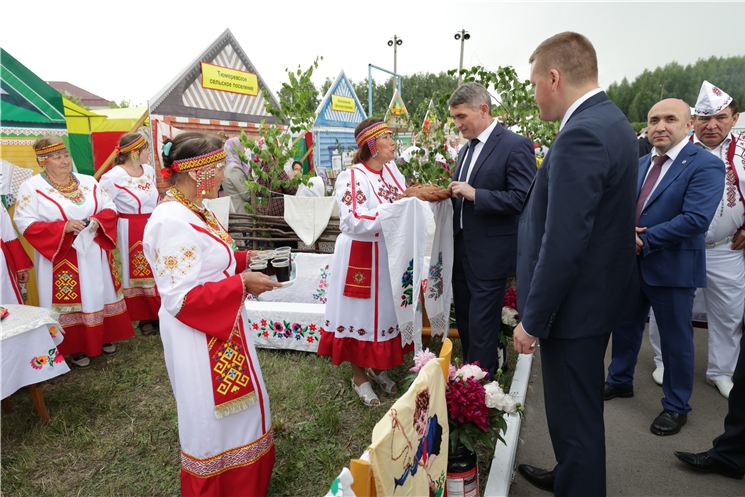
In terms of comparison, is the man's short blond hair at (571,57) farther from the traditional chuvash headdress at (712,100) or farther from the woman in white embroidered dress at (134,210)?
the woman in white embroidered dress at (134,210)

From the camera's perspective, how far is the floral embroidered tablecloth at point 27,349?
2986mm

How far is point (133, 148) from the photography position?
4.65 meters

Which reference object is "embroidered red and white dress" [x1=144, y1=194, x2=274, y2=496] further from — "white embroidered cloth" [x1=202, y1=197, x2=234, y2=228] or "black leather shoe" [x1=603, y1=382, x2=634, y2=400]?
"white embroidered cloth" [x1=202, y1=197, x2=234, y2=228]

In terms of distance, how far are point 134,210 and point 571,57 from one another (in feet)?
14.4

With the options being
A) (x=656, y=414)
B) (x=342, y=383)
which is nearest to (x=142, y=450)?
(x=342, y=383)

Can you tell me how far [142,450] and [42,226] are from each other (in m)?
2.21

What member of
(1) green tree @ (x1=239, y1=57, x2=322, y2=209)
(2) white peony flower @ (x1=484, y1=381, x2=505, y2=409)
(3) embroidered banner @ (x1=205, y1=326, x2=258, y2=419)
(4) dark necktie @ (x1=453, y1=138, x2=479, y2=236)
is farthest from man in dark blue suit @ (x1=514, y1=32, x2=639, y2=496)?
(1) green tree @ (x1=239, y1=57, x2=322, y2=209)

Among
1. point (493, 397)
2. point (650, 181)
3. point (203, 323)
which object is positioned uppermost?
point (650, 181)

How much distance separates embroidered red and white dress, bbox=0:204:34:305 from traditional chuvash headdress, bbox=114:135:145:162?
1.16 metres

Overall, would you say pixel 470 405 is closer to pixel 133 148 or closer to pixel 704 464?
pixel 704 464

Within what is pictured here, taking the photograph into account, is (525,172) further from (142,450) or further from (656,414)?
(142,450)

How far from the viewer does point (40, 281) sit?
13.6ft

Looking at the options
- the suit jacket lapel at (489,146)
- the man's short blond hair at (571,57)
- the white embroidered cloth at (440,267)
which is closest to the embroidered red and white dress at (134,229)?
the white embroidered cloth at (440,267)

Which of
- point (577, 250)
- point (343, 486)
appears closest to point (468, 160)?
point (577, 250)
